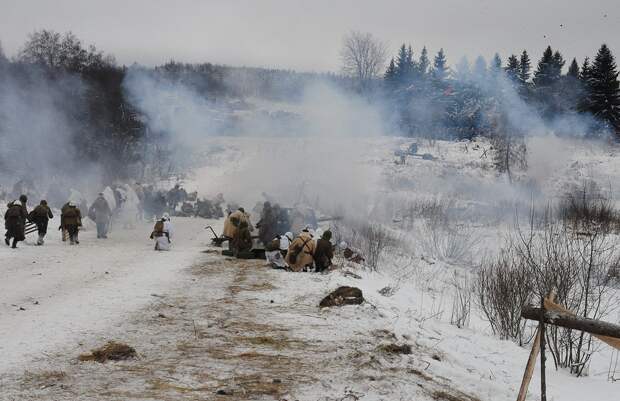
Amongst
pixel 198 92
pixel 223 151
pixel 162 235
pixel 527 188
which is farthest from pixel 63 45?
pixel 527 188

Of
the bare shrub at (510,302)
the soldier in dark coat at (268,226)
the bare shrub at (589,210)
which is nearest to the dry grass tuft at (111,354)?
the bare shrub at (510,302)

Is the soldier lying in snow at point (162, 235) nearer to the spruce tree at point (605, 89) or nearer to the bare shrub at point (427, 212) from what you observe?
the bare shrub at point (427, 212)

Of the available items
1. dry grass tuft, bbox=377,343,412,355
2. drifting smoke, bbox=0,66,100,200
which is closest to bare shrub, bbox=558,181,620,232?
dry grass tuft, bbox=377,343,412,355

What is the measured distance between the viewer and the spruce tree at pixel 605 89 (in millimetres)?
33094

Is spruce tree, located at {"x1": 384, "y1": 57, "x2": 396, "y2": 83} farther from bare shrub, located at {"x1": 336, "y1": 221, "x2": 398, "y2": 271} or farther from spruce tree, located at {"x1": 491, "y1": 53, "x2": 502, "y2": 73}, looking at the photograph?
bare shrub, located at {"x1": 336, "y1": 221, "x2": 398, "y2": 271}

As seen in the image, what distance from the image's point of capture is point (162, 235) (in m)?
15.6

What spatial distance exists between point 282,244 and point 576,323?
9801mm

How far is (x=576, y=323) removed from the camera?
14.5 ft

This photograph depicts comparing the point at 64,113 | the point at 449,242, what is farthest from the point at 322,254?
the point at 64,113

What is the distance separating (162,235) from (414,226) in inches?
562

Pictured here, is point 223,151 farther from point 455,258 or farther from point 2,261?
point 2,261

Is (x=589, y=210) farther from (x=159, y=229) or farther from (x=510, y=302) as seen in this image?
(x=159, y=229)

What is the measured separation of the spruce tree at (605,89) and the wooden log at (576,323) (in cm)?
3324

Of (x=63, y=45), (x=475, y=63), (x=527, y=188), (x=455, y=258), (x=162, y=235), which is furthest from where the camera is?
(x=475, y=63)
